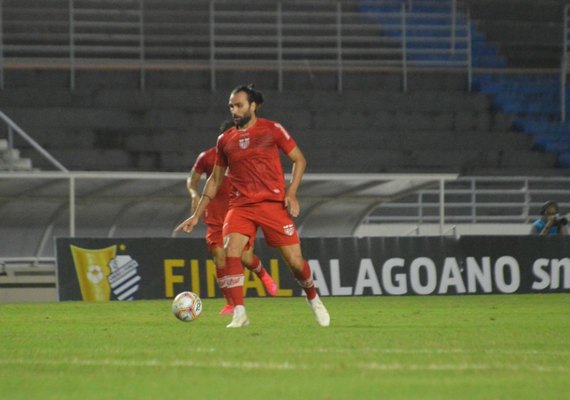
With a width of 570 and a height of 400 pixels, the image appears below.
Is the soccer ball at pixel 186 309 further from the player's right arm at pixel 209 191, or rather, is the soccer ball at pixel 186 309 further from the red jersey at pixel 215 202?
the red jersey at pixel 215 202

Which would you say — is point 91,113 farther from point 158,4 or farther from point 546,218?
point 546,218

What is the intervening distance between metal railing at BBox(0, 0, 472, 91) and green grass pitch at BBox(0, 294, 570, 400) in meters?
15.7

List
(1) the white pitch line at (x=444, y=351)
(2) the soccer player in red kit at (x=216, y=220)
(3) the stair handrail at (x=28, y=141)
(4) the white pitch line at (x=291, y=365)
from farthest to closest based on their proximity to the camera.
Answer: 1. (3) the stair handrail at (x=28, y=141)
2. (2) the soccer player in red kit at (x=216, y=220)
3. (1) the white pitch line at (x=444, y=351)
4. (4) the white pitch line at (x=291, y=365)

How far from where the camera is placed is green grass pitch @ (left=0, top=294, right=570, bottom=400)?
6730 millimetres

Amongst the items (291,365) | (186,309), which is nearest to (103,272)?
(186,309)

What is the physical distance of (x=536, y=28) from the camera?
3278cm

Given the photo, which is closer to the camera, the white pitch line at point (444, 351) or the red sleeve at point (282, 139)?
the white pitch line at point (444, 351)

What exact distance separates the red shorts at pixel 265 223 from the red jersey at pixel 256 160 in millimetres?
68

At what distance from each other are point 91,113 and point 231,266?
16.8 m

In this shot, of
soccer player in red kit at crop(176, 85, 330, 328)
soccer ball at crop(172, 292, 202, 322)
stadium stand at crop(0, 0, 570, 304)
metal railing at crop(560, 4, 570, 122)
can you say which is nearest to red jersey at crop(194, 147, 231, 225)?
soccer ball at crop(172, 292, 202, 322)

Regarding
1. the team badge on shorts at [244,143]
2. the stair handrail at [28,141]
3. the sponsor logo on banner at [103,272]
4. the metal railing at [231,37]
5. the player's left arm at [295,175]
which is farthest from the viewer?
the metal railing at [231,37]

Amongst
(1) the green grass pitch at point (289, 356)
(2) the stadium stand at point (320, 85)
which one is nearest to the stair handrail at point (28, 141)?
(2) the stadium stand at point (320, 85)

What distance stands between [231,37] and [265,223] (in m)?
19.5

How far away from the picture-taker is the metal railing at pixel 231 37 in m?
30.0
